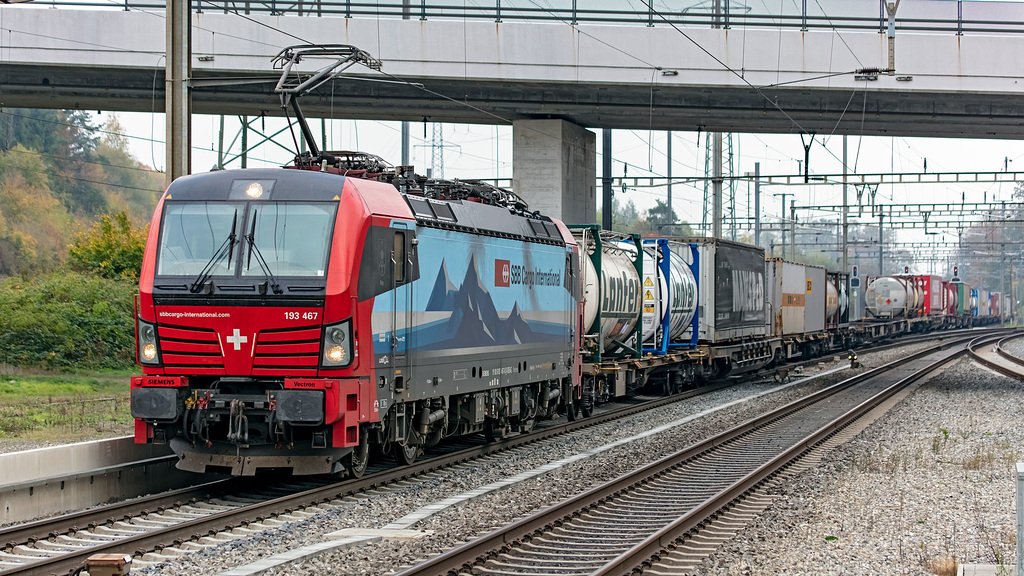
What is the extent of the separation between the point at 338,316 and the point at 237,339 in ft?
3.65

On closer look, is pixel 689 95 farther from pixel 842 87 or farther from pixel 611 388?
pixel 611 388

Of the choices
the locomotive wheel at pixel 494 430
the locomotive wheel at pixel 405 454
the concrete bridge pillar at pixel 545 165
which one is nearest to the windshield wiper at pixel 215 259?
the locomotive wheel at pixel 405 454

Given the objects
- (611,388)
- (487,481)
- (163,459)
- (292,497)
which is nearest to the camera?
(292,497)

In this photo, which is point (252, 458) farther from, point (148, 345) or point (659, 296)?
point (659, 296)

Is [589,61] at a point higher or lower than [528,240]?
higher

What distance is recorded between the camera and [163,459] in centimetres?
1246

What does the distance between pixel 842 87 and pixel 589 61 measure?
6.32m

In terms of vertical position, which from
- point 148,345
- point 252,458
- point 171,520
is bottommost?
point 171,520

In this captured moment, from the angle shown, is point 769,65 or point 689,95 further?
point 689,95

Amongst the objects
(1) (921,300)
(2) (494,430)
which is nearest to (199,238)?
(2) (494,430)

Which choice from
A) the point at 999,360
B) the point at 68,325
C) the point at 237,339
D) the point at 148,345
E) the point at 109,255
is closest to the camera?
the point at 237,339

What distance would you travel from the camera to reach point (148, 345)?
11555 mm

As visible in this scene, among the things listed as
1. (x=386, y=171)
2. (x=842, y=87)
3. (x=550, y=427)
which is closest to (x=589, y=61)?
(x=842, y=87)

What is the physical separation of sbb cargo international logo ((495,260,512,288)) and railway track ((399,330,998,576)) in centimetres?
335
